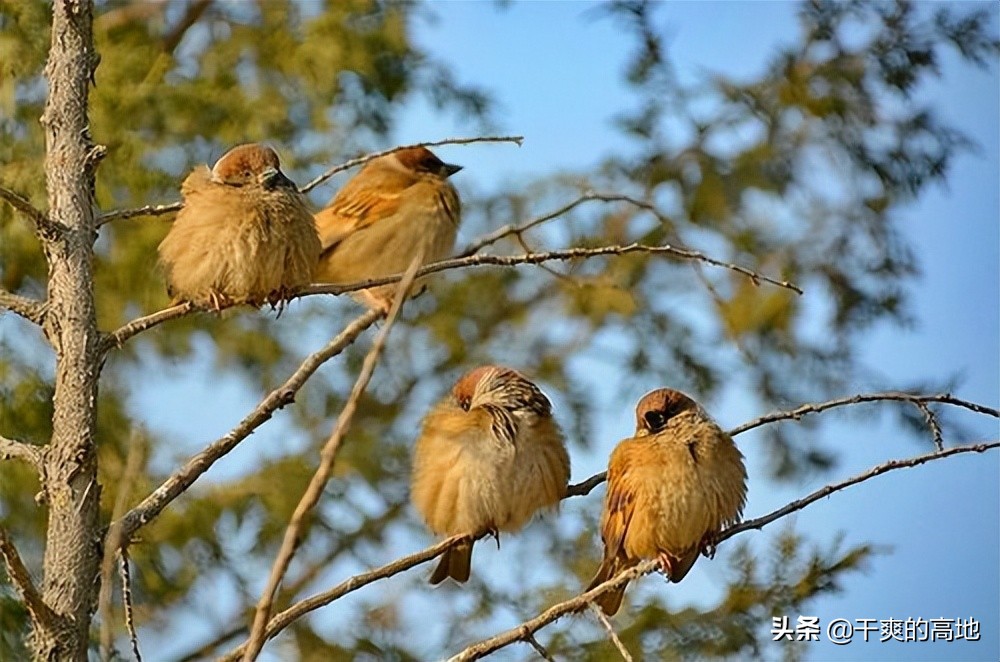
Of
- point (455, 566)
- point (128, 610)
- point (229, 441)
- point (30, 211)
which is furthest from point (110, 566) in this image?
point (455, 566)

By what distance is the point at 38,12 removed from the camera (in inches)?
308

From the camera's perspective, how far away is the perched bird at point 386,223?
18.0 ft

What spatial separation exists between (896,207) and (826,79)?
811 millimetres

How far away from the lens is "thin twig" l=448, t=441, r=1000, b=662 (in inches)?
128

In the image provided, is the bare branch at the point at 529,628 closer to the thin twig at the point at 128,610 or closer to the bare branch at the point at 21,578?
the thin twig at the point at 128,610

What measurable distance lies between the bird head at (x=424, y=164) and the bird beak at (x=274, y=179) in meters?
1.24

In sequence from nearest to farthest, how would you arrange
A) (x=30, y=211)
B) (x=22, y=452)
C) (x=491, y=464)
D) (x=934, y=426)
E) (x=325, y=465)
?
(x=325, y=465)
(x=30, y=211)
(x=22, y=452)
(x=934, y=426)
(x=491, y=464)

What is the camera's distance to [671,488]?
4414 mm

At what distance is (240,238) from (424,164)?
1.64 m

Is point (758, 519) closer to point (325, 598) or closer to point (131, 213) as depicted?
point (325, 598)

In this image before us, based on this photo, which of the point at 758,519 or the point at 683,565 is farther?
the point at 683,565

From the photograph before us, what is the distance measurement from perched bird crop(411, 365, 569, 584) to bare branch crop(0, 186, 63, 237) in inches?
53.7

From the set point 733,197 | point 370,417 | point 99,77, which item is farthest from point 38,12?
point 733,197

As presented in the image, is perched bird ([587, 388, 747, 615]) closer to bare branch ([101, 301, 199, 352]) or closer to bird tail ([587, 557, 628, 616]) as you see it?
bird tail ([587, 557, 628, 616])
